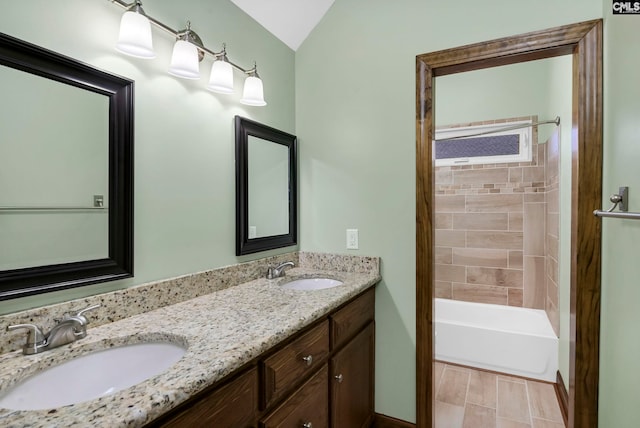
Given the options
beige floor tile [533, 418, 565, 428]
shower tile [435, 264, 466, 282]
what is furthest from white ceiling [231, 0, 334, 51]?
beige floor tile [533, 418, 565, 428]

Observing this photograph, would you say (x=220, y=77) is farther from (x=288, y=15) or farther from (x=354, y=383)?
(x=354, y=383)

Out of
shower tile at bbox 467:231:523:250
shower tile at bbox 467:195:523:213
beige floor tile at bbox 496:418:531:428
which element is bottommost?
beige floor tile at bbox 496:418:531:428

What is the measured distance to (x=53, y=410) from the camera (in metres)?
0.61

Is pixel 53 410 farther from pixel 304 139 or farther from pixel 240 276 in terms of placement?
pixel 304 139

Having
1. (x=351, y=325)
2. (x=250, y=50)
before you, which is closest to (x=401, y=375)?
(x=351, y=325)

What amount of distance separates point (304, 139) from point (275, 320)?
129 centimetres

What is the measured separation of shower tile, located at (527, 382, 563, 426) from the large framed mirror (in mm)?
1842

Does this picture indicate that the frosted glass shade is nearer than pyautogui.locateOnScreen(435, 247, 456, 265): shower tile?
Yes

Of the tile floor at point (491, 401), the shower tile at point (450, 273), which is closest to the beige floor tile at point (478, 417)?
the tile floor at point (491, 401)

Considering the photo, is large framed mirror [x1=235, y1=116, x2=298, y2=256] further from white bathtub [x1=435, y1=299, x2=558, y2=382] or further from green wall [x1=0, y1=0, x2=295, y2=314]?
white bathtub [x1=435, y1=299, x2=558, y2=382]

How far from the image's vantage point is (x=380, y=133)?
6.05 feet

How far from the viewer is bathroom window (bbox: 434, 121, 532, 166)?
9.54 ft

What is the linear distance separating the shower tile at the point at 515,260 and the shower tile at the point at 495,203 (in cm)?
39

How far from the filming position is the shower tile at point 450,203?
3.18 metres
